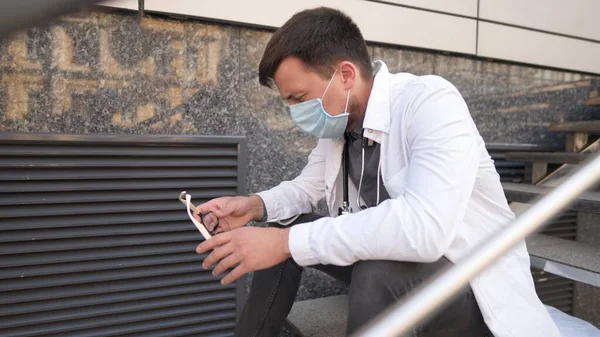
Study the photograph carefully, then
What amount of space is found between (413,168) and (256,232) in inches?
21.9

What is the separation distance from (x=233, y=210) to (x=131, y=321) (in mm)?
1107

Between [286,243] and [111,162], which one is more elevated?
[111,162]

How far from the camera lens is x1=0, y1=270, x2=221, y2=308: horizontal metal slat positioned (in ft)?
8.49

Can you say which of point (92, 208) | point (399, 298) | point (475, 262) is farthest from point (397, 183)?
point (92, 208)

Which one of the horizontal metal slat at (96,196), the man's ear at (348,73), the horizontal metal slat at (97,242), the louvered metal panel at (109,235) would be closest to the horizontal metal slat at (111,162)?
the louvered metal panel at (109,235)

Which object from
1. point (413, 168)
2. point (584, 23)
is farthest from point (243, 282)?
point (584, 23)

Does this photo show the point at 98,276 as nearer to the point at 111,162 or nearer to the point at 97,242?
the point at 97,242

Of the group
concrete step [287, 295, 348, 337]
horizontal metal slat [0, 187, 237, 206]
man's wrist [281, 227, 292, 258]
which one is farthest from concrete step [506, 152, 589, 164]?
A: man's wrist [281, 227, 292, 258]

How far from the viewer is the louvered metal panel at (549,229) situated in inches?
151

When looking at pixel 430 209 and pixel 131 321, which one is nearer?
pixel 430 209

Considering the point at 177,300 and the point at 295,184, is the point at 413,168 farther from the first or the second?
the point at 177,300

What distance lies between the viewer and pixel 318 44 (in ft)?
6.52

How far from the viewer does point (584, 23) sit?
13.7ft

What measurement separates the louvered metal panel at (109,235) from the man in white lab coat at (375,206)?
756 mm
